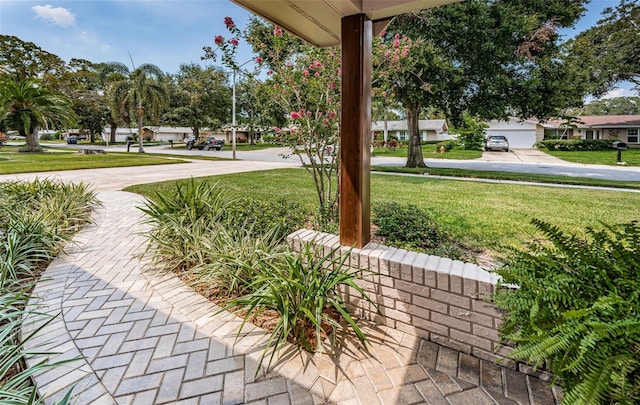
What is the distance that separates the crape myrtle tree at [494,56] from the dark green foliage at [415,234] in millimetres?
→ 6881

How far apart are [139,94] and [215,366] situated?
23107 millimetres

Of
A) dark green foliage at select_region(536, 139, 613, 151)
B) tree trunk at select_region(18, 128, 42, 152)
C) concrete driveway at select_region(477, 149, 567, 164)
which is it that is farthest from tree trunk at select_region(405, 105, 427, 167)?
tree trunk at select_region(18, 128, 42, 152)

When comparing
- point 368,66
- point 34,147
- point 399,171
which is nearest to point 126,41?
point 34,147

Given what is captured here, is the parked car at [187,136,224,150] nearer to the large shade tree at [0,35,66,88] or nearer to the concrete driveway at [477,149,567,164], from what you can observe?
the large shade tree at [0,35,66,88]

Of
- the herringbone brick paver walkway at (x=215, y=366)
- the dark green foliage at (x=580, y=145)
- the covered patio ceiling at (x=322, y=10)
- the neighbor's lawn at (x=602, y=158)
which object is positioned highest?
the covered patio ceiling at (x=322, y=10)

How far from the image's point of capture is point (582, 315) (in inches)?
47.4

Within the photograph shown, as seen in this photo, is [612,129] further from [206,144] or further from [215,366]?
[215,366]

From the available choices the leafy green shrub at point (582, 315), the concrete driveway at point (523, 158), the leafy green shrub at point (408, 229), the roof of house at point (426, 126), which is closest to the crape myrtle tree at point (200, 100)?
the roof of house at point (426, 126)

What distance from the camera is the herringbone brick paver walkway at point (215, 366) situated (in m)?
1.66

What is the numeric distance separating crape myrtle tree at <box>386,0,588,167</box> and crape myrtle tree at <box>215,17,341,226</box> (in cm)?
643

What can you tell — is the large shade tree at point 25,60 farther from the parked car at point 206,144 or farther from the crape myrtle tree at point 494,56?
the crape myrtle tree at point 494,56

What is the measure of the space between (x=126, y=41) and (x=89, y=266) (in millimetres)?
22210

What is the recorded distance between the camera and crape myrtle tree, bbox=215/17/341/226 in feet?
12.4

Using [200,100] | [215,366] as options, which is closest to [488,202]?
[215,366]
